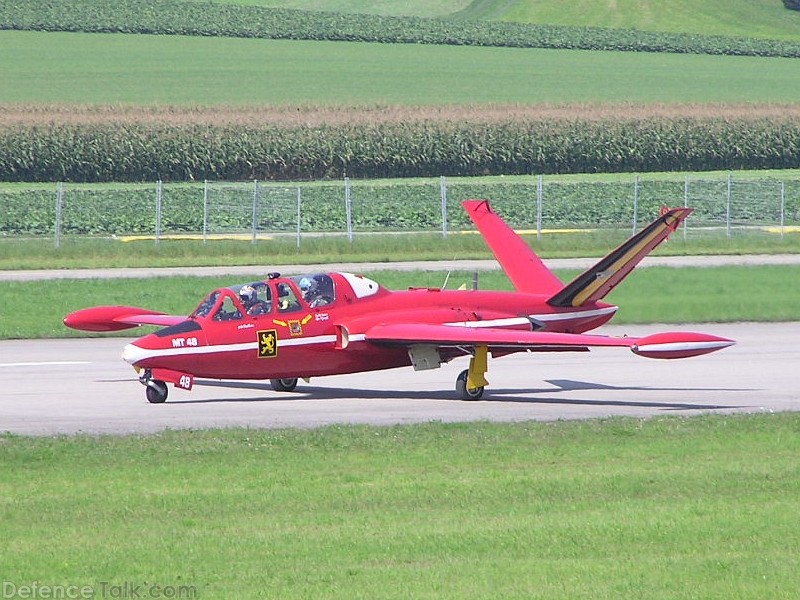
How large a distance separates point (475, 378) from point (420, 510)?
8.32 metres

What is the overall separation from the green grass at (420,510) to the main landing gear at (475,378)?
2914 millimetres

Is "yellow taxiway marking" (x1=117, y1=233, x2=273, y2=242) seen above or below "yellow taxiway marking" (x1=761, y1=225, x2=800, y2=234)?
above

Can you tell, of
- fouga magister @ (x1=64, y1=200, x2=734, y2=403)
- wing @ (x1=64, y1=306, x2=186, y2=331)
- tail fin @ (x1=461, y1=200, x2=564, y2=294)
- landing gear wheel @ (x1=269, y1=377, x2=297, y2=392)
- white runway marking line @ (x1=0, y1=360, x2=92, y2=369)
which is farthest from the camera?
white runway marking line @ (x1=0, y1=360, x2=92, y2=369)

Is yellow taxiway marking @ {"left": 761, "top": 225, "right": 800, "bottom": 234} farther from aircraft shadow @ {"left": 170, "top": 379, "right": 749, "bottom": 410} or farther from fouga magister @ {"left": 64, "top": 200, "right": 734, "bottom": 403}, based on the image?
fouga magister @ {"left": 64, "top": 200, "right": 734, "bottom": 403}

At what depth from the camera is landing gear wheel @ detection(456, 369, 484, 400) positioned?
22609 mm

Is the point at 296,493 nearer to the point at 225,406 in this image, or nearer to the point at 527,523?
the point at 527,523

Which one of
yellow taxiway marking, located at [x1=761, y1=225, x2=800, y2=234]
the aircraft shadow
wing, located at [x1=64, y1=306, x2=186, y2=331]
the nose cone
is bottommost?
the aircraft shadow

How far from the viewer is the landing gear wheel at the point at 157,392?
71.5 feet

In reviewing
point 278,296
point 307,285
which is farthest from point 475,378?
point 278,296

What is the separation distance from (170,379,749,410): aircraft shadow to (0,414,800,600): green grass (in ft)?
7.69

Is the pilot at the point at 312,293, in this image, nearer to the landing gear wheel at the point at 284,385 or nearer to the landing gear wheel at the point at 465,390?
the landing gear wheel at the point at 284,385

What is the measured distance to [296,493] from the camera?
15.1m

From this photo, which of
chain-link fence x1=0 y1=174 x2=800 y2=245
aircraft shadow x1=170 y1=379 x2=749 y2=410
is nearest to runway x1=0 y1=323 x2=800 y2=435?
aircraft shadow x1=170 y1=379 x2=749 y2=410

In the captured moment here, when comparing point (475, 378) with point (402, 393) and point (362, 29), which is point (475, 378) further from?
point (362, 29)
